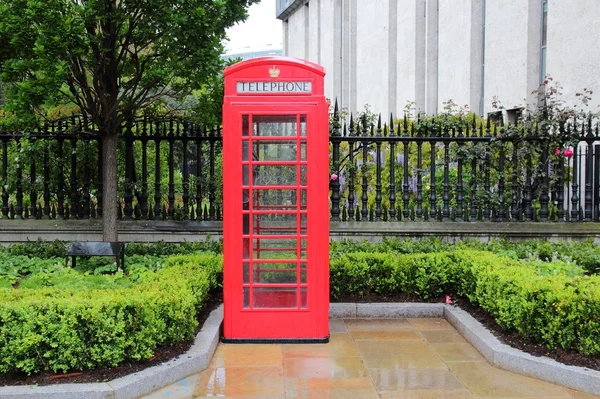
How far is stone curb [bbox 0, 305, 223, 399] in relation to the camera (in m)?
4.05

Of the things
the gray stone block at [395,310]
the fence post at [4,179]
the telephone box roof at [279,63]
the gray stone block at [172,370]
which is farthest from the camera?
the fence post at [4,179]

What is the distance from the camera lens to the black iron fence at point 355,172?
28.8ft

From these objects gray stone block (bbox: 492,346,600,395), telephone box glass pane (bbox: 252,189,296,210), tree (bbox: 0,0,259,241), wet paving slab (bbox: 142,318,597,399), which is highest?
tree (bbox: 0,0,259,241)

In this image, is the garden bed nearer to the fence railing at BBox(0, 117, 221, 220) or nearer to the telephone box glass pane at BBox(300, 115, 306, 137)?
the fence railing at BBox(0, 117, 221, 220)

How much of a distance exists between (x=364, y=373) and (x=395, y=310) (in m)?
1.77

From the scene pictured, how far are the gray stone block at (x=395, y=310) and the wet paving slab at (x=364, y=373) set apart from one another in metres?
0.51

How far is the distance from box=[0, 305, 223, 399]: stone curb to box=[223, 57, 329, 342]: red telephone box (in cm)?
64

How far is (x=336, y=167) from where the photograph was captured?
884cm

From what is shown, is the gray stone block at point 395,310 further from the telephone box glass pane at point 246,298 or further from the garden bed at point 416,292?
the telephone box glass pane at point 246,298

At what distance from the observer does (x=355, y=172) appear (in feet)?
31.1

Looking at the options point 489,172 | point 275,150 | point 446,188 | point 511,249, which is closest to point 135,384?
point 275,150

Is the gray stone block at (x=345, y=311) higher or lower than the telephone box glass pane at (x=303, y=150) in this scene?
lower

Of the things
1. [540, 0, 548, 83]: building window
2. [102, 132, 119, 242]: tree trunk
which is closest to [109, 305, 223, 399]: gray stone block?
[102, 132, 119, 242]: tree trunk

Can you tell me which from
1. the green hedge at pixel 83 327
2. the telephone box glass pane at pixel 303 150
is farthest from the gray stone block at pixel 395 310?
the green hedge at pixel 83 327
